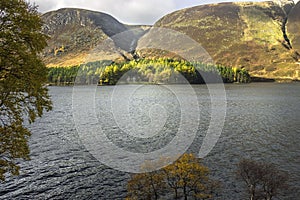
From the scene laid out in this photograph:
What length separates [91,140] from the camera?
4869cm

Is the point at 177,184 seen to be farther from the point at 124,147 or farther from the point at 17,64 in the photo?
the point at 17,64

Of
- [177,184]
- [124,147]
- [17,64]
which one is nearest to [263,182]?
[177,184]

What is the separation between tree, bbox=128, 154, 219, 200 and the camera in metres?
26.5

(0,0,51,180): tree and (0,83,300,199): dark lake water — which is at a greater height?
(0,0,51,180): tree

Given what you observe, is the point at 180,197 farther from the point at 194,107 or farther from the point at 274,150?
the point at 194,107

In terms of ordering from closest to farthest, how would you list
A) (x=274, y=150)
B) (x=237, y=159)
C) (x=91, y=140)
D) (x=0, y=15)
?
(x=0, y=15) → (x=237, y=159) → (x=274, y=150) → (x=91, y=140)

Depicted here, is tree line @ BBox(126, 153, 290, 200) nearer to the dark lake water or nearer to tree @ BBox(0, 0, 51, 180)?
the dark lake water

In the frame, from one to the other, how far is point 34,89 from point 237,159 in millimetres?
31557

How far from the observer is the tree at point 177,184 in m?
26.5

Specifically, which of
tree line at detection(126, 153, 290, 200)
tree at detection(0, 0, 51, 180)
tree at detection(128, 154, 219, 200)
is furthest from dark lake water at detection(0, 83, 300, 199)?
tree at detection(0, 0, 51, 180)

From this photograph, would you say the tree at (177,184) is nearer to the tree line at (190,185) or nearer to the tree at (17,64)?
the tree line at (190,185)

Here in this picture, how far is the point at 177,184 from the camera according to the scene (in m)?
28.0

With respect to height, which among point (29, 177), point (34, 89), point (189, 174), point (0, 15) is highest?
point (0, 15)

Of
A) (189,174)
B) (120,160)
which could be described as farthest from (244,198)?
(120,160)
